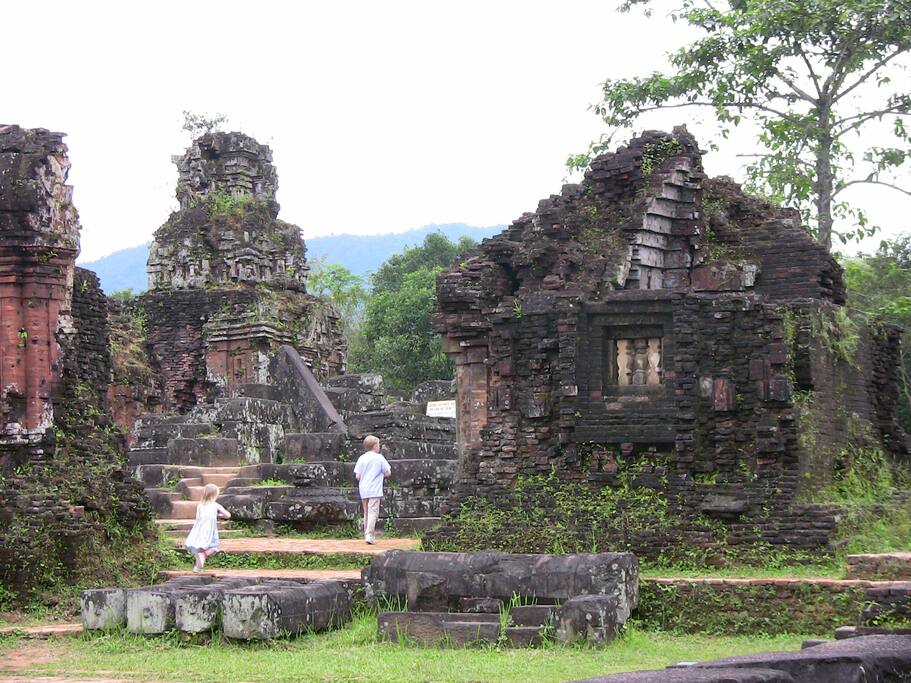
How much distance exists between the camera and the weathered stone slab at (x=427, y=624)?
11.5m

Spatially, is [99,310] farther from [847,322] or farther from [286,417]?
[286,417]

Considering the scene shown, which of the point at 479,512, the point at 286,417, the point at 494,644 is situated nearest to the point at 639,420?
the point at 479,512

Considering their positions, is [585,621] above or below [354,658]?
above

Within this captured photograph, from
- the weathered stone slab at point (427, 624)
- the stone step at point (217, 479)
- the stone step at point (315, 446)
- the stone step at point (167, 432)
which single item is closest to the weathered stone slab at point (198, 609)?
the weathered stone slab at point (427, 624)

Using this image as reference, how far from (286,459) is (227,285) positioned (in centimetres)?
1056

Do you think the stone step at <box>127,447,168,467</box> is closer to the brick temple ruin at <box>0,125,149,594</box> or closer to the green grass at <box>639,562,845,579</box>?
the brick temple ruin at <box>0,125,149,594</box>

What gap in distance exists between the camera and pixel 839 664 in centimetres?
664

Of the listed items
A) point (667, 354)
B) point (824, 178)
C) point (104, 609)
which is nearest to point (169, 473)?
point (667, 354)

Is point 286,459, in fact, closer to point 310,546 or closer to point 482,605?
point 310,546

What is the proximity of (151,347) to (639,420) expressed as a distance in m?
18.9

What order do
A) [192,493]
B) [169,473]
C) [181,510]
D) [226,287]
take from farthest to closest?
[226,287] → [169,473] → [192,493] → [181,510]

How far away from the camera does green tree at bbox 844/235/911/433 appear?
27.8 meters

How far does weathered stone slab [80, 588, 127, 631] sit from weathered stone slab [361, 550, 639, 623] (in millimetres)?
2192

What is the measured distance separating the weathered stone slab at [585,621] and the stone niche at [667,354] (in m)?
3.61
